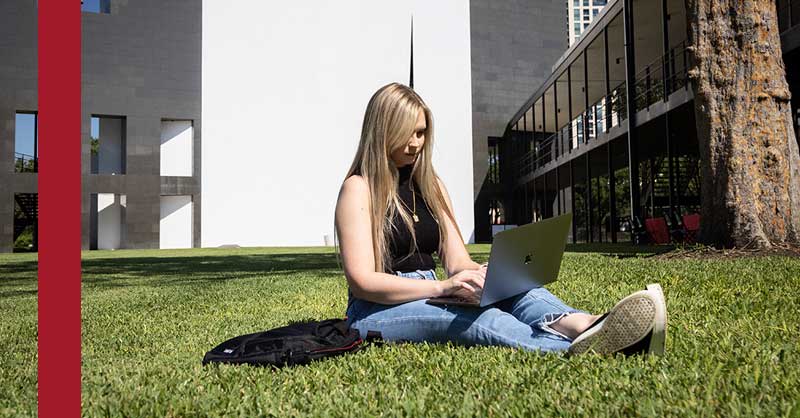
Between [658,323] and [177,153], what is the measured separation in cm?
2466

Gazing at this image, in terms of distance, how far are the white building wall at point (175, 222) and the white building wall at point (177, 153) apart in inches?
42.9

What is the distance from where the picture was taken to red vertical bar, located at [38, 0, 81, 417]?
72 centimetres

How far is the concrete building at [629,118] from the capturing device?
11859 millimetres

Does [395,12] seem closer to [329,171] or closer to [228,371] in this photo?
[329,171]

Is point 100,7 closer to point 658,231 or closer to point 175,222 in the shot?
point 175,222

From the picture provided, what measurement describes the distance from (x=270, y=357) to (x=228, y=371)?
145mm

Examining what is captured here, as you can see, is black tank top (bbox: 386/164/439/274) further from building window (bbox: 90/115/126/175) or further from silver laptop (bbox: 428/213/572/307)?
building window (bbox: 90/115/126/175)

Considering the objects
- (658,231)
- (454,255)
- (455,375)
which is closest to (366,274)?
(455,375)

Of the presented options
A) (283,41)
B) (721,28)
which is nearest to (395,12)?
(283,41)

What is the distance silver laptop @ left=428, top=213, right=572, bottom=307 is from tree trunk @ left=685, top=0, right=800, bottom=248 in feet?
15.1

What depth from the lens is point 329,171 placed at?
25016 mm

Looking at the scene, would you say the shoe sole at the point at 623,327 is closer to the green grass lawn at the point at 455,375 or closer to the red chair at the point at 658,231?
the green grass lawn at the point at 455,375

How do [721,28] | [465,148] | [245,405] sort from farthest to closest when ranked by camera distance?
[465,148] → [721,28] → [245,405]

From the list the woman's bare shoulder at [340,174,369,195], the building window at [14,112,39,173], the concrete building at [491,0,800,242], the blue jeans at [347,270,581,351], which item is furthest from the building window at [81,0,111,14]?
the blue jeans at [347,270,581,351]
